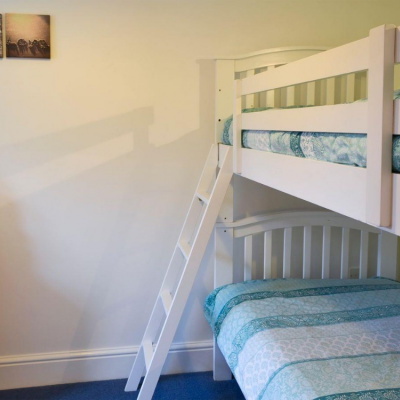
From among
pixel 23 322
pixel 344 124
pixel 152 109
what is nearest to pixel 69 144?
pixel 152 109

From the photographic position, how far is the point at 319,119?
1597mm

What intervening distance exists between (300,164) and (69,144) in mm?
1434

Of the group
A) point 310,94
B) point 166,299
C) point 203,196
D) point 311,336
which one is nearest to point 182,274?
point 166,299

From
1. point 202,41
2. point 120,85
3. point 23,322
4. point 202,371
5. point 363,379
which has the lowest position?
point 202,371

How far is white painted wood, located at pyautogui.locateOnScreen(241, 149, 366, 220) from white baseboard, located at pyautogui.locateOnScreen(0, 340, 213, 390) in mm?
1293

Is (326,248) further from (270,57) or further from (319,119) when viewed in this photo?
(319,119)

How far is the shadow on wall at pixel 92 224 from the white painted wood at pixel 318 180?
821 millimetres

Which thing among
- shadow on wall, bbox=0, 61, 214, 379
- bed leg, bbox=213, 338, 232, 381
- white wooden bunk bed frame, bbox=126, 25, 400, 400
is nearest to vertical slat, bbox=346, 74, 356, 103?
white wooden bunk bed frame, bbox=126, 25, 400, 400

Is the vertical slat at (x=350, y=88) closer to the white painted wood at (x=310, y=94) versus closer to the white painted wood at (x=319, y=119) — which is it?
the white painted wood at (x=310, y=94)

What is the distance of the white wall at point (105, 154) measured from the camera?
2.73 m

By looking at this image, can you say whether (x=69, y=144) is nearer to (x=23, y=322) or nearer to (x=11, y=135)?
(x=11, y=135)

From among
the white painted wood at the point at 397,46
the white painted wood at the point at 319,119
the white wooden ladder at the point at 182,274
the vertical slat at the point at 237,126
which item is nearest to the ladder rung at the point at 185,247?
the white wooden ladder at the point at 182,274

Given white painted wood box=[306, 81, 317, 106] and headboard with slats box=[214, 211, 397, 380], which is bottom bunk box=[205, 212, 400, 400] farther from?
white painted wood box=[306, 81, 317, 106]

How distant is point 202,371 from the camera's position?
9.84ft
